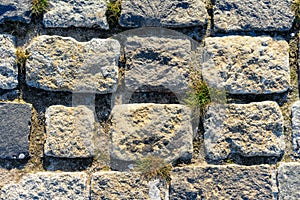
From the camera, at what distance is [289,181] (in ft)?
7.70

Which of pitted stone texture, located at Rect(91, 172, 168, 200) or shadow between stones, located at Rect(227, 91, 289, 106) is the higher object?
shadow between stones, located at Rect(227, 91, 289, 106)

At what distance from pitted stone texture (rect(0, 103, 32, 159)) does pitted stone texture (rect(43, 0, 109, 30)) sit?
49cm

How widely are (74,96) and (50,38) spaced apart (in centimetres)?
34

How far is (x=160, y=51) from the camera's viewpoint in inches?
92.4

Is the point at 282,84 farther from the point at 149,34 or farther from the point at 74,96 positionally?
the point at 74,96

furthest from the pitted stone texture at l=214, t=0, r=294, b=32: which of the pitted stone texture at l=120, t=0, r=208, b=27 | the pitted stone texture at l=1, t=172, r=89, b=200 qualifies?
the pitted stone texture at l=1, t=172, r=89, b=200

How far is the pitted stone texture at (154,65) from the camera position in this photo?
234cm

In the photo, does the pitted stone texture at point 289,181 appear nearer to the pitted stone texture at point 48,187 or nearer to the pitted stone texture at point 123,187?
the pitted stone texture at point 123,187

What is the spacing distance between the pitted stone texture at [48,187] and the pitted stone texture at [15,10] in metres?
0.85

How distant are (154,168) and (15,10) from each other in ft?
3.76

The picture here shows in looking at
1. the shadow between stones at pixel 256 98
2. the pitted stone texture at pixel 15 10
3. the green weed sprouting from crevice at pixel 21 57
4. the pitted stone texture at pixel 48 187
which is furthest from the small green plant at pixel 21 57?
the shadow between stones at pixel 256 98

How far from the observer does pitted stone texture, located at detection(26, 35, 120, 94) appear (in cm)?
230

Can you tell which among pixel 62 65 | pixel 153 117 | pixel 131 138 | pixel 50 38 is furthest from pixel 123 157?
pixel 50 38

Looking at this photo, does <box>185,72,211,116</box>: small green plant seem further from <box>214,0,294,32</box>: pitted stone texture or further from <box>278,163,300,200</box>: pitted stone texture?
<box>278,163,300,200</box>: pitted stone texture
